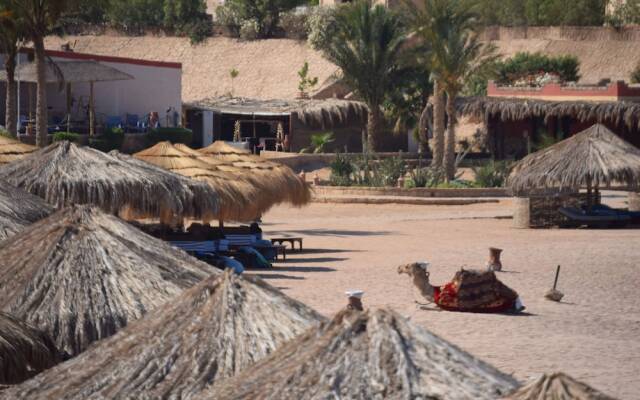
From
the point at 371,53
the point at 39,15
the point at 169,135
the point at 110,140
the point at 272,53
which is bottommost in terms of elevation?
the point at 110,140

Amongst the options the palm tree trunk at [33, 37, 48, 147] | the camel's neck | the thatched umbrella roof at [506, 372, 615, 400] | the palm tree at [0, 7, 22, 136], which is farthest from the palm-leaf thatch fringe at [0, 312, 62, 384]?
the palm tree at [0, 7, 22, 136]

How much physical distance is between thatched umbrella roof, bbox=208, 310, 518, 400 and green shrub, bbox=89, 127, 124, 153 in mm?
28983

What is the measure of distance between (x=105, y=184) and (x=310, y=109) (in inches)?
1123

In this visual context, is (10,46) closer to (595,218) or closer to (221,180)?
(221,180)

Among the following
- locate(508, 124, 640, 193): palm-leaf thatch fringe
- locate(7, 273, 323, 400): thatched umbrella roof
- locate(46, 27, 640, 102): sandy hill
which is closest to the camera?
locate(7, 273, 323, 400): thatched umbrella roof

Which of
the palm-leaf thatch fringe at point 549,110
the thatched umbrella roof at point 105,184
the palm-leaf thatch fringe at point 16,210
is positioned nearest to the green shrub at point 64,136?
the palm-leaf thatch fringe at point 549,110

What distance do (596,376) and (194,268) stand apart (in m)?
3.88

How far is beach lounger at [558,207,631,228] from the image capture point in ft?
85.8

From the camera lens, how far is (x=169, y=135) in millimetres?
37719

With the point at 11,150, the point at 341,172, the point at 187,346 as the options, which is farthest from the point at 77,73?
the point at 187,346

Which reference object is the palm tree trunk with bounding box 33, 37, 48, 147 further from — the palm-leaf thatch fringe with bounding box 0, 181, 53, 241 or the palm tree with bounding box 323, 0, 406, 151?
the palm tree with bounding box 323, 0, 406, 151

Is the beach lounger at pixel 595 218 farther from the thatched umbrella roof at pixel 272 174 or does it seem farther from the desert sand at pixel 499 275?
the thatched umbrella roof at pixel 272 174

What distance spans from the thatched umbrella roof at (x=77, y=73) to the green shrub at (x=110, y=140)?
1538 millimetres

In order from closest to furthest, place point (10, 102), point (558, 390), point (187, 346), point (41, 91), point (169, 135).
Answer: point (558, 390) → point (187, 346) → point (41, 91) → point (10, 102) → point (169, 135)
